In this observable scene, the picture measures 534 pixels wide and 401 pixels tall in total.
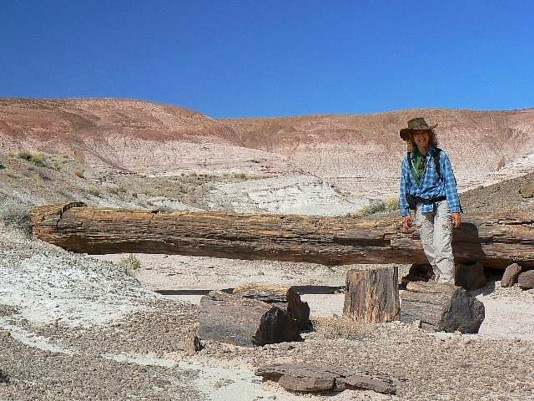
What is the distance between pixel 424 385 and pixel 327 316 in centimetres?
251

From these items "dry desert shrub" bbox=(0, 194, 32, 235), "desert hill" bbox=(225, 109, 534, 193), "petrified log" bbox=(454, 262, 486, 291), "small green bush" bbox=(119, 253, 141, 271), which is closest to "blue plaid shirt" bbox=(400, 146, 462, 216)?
"petrified log" bbox=(454, 262, 486, 291)

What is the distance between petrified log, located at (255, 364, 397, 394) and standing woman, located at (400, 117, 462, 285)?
10.5ft

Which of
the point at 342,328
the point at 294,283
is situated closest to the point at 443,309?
the point at 342,328

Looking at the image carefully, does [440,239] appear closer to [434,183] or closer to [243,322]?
[434,183]

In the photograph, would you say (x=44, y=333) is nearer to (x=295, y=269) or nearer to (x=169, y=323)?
(x=169, y=323)

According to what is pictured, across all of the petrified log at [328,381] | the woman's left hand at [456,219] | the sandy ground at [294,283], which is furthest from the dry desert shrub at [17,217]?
the petrified log at [328,381]

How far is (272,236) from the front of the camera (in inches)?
375

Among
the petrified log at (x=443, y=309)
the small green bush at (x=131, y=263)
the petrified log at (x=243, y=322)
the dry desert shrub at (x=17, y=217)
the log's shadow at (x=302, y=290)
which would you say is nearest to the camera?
the petrified log at (x=243, y=322)

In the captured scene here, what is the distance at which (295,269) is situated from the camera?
461 inches

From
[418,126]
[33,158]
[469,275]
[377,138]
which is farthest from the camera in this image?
[377,138]

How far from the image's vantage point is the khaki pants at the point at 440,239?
7.67 meters

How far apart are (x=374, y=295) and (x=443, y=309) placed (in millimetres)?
689

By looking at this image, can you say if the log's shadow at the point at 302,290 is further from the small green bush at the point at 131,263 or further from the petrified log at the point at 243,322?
the petrified log at the point at 243,322

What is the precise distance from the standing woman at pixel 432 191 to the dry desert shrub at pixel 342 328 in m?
1.52
